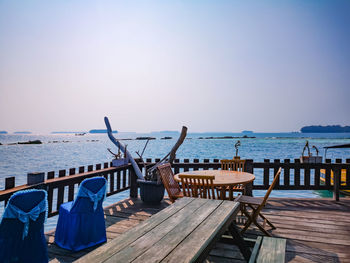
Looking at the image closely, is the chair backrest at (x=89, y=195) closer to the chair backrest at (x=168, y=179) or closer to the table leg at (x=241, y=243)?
the chair backrest at (x=168, y=179)

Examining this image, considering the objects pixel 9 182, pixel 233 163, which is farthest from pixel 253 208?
pixel 9 182

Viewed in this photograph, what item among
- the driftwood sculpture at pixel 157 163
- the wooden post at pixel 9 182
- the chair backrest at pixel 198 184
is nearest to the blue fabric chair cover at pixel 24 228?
the wooden post at pixel 9 182

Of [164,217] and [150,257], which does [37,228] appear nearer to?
[164,217]

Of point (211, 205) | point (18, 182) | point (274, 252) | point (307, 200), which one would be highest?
point (211, 205)

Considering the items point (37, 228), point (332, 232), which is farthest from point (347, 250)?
point (37, 228)

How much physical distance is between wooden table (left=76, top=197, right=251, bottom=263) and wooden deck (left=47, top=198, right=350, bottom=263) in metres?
1.10

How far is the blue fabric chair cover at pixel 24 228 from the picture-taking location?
2338 mm

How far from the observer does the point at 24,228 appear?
243 cm

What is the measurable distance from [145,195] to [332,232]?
3484mm

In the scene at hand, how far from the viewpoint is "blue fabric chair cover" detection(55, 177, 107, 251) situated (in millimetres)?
3262

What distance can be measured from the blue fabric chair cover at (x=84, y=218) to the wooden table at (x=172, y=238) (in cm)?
126

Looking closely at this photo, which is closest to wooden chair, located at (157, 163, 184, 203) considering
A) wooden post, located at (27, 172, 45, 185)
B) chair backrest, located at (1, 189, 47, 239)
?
wooden post, located at (27, 172, 45, 185)

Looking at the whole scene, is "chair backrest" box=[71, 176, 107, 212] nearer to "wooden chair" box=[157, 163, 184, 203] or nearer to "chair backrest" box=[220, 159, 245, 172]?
"wooden chair" box=[157, 163, 184, 203]

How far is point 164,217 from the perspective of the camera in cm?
222
